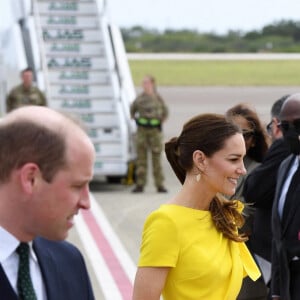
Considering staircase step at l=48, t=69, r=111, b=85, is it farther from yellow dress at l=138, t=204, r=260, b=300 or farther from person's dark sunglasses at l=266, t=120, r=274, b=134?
yellow dress at l=138, t=204, r=260, b=300

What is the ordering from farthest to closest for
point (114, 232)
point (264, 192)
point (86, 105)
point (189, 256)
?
1. point (86, 105)
2. point (114, 232)
3. point (264, 192)
4. point (189, 256)

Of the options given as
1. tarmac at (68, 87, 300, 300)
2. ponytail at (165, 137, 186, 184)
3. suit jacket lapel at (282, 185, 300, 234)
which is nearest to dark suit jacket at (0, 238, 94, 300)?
ponytail at (165, 137, 186, 184)

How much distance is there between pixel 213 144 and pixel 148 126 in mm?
13157

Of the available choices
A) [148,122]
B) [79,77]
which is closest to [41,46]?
[79,77]

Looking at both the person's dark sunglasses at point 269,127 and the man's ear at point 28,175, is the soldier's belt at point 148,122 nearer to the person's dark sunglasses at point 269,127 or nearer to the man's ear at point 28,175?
the person's dark sunglasses at point 269,127

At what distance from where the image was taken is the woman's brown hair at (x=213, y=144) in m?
4.47

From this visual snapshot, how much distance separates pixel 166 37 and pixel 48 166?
365ft

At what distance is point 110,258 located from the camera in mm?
11766

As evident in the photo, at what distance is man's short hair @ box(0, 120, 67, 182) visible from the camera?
2.57 metres

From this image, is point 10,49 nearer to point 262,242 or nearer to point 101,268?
point 101,268

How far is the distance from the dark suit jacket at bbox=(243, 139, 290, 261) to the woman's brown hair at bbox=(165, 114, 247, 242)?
1512 mm

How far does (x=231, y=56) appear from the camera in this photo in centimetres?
8488

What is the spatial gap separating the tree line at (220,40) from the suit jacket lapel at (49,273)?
319 ft

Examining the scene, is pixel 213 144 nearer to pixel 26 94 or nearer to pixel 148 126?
pixel 148 126
